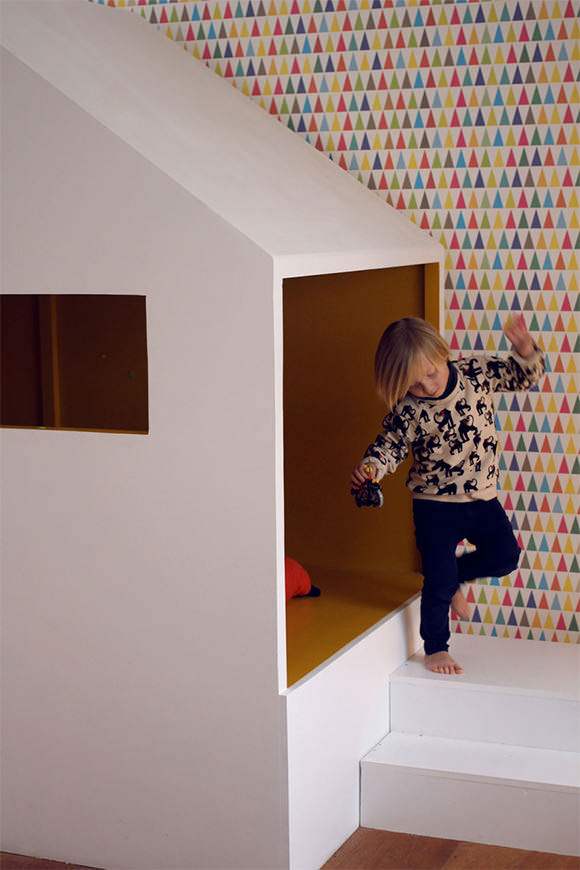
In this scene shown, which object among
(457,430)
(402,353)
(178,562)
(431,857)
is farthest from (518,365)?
(431,857)

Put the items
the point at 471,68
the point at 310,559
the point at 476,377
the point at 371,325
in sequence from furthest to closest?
the point at 310,559
the point at 371,325
the point at 471,68
the point at 476,377

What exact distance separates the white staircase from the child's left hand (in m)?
0.82

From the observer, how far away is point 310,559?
11.0 feet

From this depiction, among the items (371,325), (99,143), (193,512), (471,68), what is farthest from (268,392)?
(471,68)

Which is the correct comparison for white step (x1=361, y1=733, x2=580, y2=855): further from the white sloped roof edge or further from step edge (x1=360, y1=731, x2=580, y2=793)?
the white sloped roof edge

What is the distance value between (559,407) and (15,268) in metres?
1.51

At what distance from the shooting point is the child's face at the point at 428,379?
2.62 metres

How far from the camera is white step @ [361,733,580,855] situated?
7.88 feet

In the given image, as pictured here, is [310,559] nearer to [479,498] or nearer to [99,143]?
[479,498]

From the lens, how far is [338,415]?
10.7 ft

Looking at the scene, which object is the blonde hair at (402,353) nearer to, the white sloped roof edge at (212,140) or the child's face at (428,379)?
the child's face at (428,379)

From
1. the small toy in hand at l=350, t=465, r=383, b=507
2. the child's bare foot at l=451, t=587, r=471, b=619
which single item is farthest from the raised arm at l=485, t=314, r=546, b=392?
the child's bare foot at l=451, t=587, r=471, b=619

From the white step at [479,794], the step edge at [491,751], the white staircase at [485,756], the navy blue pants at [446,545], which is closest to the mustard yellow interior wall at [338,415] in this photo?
the navy blue pants at [446,545]

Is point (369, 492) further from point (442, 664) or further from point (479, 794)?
point (479, 794)
